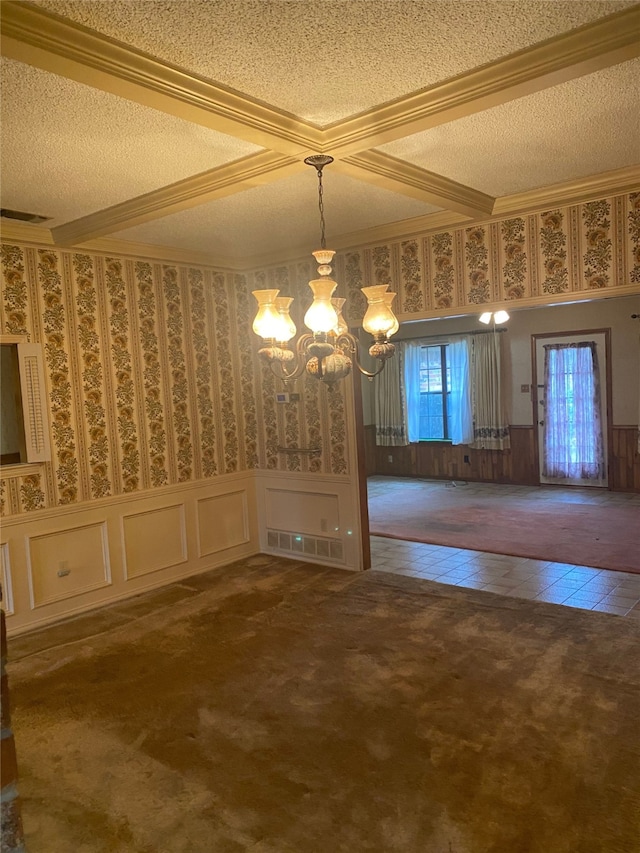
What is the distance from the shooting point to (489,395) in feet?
31.5

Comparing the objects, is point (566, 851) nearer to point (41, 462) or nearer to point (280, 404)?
point (41, 462)

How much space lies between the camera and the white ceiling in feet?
6.70

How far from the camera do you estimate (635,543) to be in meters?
5.96

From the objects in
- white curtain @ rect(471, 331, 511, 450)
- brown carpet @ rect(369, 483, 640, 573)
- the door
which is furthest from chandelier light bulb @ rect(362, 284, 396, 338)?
white curtain @ rect(471, 331, 511, 450)

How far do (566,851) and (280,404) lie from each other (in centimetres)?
423

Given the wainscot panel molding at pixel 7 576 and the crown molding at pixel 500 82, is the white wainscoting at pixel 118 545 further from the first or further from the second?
the crown molding at pixel 500 82

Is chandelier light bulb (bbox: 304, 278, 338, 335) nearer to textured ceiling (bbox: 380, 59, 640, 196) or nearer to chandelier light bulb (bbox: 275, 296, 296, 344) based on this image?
chandelier light bulb (bbox: 275, 296, 296, 344)

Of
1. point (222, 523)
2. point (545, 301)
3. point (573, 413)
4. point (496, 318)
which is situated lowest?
point (222, 523)

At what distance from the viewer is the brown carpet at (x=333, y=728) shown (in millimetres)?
2344

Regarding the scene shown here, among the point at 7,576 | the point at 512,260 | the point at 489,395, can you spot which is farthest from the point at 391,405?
the point at 7,576

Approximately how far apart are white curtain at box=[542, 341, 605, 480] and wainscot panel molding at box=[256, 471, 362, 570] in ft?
15.7

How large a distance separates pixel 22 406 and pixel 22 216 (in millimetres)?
1248

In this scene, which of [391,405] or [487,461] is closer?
[487,461]

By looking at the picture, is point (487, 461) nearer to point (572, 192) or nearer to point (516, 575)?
point (516, 575)
